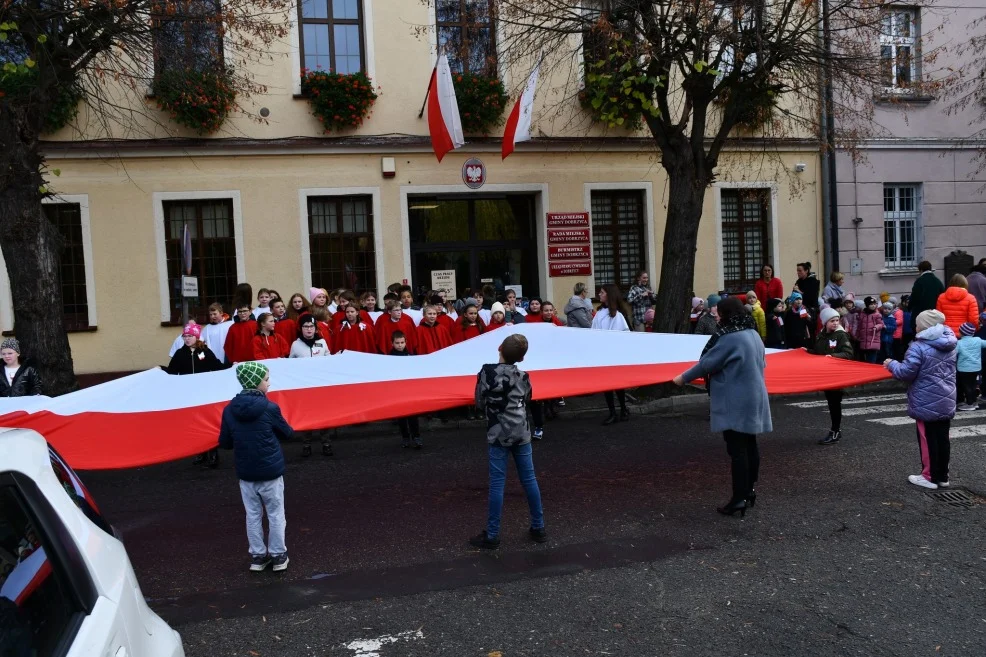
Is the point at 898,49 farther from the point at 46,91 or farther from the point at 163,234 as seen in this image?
the point at 163,234

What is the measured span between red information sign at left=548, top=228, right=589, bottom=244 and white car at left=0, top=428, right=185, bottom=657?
16.3 meters

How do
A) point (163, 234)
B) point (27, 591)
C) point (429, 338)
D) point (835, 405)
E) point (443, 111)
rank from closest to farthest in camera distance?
point (27, 591), point (835, 405), point (429, 338), point (443, 111), point (163, 234)

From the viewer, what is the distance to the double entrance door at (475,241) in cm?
1880

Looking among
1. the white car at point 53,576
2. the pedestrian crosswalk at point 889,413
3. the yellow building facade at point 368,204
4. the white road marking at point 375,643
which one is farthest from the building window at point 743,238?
the white car at point 53,576

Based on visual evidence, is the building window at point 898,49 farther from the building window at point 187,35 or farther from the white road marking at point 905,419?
the building window at point 187,35

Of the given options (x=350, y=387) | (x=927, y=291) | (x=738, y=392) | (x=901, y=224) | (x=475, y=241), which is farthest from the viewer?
(x=901, y=224)

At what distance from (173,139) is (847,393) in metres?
12.8

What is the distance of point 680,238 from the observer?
48.4ft

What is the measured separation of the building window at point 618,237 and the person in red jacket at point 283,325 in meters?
8.51

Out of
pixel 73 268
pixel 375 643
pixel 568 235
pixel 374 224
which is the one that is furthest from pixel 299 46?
pixel 375 643

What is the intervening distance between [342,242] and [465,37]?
14.9 ft

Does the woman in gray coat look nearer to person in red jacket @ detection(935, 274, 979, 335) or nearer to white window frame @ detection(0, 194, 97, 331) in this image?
person in red jacket @ detection(935, 274, 979, 335)

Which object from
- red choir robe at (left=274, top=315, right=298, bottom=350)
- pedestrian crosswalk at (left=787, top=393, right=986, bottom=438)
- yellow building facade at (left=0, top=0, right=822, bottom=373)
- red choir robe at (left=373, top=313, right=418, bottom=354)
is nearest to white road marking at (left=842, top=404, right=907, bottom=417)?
pedestrian crosswalk at (left=787, top=393, right=986, bottom=438)

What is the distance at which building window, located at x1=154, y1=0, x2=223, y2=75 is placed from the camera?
12125 mm
